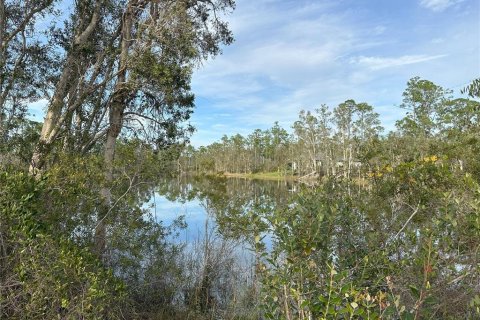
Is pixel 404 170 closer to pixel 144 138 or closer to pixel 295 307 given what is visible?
pixel 295 307

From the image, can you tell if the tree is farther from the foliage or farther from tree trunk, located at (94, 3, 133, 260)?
the foliage

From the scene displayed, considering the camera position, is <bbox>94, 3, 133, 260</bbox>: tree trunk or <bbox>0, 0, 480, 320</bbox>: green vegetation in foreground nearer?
<bbox>0, 0, 480, 320</bbox>: green vegetation in foreground

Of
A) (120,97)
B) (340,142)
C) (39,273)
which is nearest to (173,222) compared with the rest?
(120,97)

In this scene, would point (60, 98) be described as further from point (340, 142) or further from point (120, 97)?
point (340, 142)

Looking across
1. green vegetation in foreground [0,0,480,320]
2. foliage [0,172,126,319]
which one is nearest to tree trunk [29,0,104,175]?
green vegetation in foreground [0,0,480,320]

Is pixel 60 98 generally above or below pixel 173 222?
above

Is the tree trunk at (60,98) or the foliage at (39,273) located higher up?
the tree trunk at (60,98)

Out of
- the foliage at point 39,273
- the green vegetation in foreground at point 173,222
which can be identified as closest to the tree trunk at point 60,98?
the green vegetation in foreground at point 173,222

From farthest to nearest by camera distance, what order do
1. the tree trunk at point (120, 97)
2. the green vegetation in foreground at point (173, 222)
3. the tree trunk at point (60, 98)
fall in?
1. the tree trunk at point (120, 97)
2. the tree trunk at point (60, 98)
3. the green vegetation in foreground at point (173, 222)

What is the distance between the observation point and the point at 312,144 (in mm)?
56719

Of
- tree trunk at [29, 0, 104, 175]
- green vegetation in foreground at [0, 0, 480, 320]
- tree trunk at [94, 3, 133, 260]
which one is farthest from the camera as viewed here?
tree trunk at [94, 3, 133, 260]

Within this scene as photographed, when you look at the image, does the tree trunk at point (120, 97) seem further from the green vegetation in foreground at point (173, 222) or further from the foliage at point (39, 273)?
the foliage at point (39, 273)

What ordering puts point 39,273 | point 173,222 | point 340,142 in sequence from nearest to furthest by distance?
point 39,273, point 173,222, point 340,142

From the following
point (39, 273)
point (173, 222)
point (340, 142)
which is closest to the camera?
point (39, 273)
